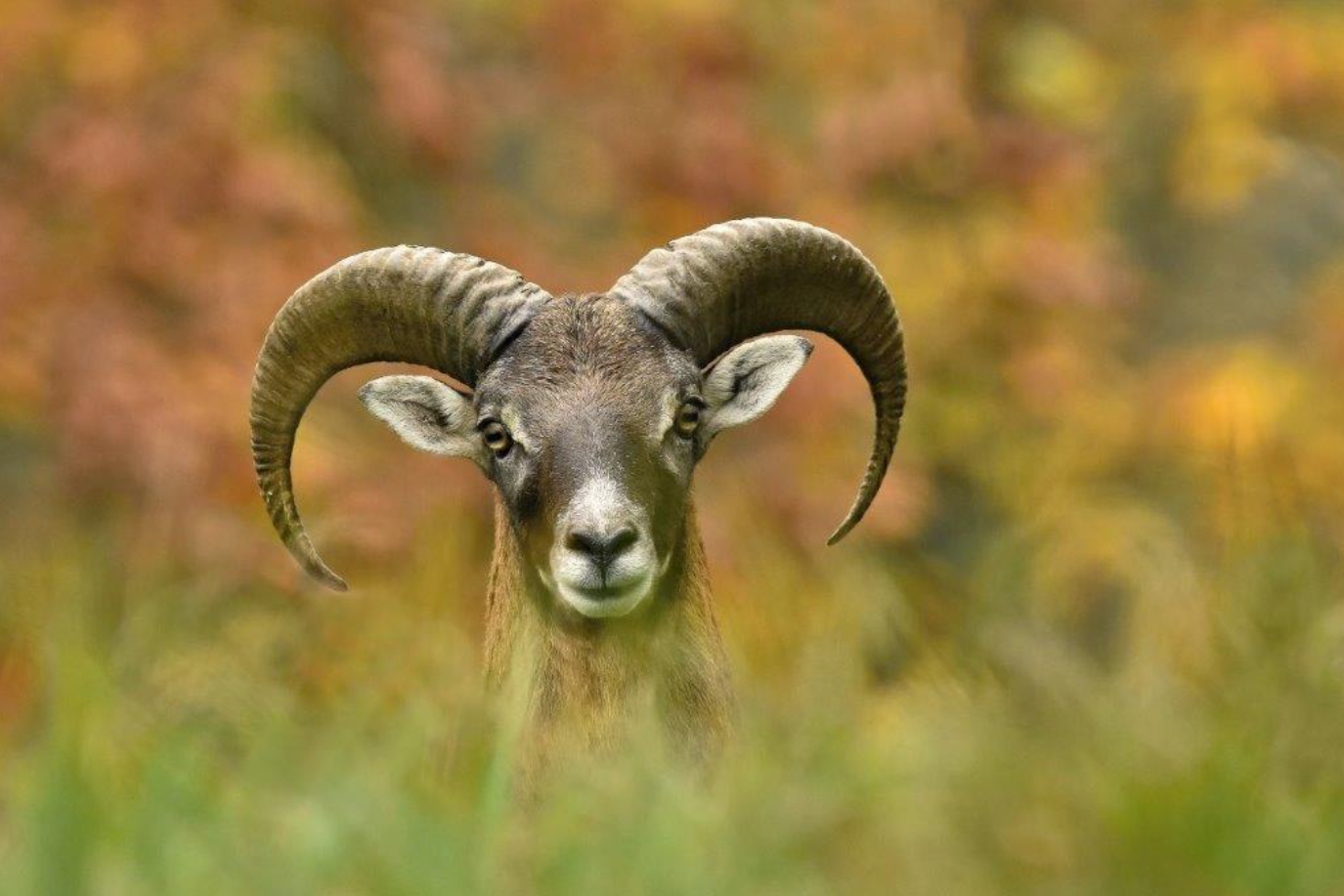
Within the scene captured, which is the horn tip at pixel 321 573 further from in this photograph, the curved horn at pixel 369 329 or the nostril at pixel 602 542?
the nostril at pixel 602 542

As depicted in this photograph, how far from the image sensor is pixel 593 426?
7.80 metres

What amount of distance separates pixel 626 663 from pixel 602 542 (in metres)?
0.62

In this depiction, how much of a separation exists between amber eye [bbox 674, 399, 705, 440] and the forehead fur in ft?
0.28

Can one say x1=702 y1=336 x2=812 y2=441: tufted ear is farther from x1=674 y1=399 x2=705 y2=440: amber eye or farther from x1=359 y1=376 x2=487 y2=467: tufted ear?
x1=359 y1=376 x2=487 y2=467: tufted ear

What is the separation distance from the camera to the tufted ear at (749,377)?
8539 millimetres

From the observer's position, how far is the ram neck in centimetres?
759

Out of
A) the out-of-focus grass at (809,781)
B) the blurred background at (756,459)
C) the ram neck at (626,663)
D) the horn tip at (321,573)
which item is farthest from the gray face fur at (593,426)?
the out-of-focus grass at (809,781)

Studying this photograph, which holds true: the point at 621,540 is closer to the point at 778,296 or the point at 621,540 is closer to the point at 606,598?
the point at 606,598

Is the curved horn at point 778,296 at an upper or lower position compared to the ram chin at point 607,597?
upper

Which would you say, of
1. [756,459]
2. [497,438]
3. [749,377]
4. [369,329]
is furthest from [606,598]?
[756,459]

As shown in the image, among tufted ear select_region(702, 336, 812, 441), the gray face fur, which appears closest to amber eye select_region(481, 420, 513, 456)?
the gray face fur

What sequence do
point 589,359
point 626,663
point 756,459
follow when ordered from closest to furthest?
point 626,663, point 589,359, point 756,459

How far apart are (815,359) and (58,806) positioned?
37.0 ft

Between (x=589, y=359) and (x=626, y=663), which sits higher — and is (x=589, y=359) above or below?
above
